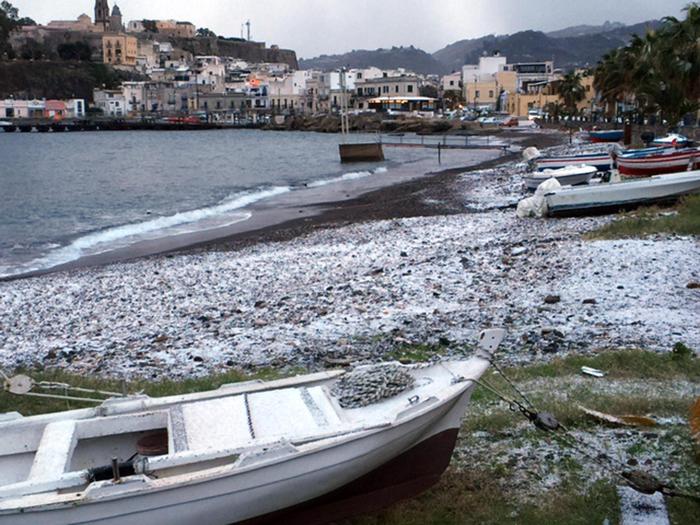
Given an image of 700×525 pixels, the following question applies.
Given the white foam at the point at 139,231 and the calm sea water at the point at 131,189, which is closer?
the white foam at the point at 139,231

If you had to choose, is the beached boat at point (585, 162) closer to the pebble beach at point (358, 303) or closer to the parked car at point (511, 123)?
the pebble beach at point (358, 303)

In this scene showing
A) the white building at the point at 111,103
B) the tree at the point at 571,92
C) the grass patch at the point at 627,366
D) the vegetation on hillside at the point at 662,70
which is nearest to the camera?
the grass patch at the point at 627,366

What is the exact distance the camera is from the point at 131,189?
157 ft

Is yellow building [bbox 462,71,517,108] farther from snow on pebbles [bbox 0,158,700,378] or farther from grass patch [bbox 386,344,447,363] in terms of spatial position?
grass patch [bbox 386,344,447,363]

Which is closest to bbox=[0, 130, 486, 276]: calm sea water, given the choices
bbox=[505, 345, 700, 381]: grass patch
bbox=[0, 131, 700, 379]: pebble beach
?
bbox=[0, 131, 700, 379]: pebble beach

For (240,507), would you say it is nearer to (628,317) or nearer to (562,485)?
(562,485)

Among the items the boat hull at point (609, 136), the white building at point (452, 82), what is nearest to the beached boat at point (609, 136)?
the boat hull at point (609, 136)

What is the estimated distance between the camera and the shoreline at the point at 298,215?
75.4 ft

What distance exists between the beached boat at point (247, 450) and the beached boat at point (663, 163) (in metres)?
21.5

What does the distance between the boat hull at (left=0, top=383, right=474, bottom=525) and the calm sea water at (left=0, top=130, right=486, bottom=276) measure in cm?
1853

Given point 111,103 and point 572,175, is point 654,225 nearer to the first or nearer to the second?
point 572,175

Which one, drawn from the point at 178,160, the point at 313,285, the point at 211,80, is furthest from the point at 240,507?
the point at 211,80

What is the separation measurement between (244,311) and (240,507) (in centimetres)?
789

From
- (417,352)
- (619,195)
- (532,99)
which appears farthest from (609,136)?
(532,99)
